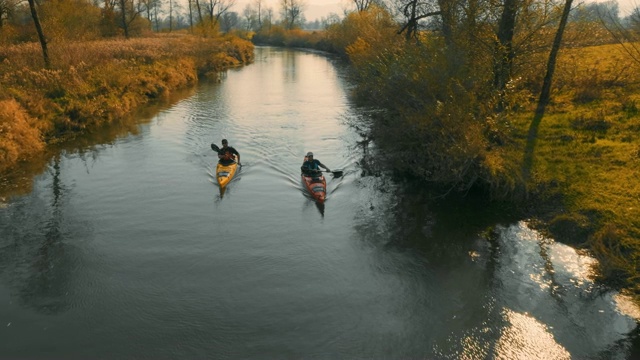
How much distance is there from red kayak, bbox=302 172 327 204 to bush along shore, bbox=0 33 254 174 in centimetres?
1102

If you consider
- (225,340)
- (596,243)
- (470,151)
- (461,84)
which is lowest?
(225,340)

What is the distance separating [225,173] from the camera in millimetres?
16250

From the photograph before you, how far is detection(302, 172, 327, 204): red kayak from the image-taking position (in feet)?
48.3

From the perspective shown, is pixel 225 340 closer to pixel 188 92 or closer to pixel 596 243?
pixel 596 243

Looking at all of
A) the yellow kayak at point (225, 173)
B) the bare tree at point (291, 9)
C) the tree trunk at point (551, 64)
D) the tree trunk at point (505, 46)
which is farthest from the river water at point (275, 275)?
the bare tree at point (291, 9)

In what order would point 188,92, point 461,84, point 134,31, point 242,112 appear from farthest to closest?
point 134,31 < point 188,92 < point 242,112 < point 461,84

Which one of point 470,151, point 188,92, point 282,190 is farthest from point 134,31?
point 470,151

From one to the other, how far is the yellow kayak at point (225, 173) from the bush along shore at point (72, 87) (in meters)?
7.74

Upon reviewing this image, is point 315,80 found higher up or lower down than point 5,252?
higher up

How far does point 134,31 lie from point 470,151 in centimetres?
4999

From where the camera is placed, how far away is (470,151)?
13438 millimetres

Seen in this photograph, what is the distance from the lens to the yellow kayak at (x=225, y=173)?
1591 centimetres

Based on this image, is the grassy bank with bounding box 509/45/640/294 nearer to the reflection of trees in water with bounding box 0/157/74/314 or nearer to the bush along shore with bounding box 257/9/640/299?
the bush along shore with bounding box 257/9/640/299

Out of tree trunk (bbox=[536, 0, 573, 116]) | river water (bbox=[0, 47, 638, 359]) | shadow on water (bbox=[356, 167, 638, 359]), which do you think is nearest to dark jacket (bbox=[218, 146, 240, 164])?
river water (bbox=[0, 47, 638, 359])
